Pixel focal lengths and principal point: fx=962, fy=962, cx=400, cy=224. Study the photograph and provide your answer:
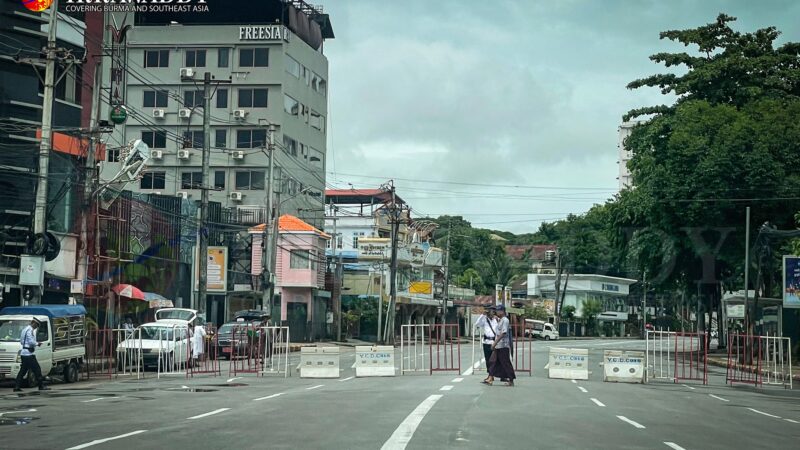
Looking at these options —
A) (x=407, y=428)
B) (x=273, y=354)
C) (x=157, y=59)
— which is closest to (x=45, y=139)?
(x=273, y=354)

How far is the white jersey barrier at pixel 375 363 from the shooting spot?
98.3ft

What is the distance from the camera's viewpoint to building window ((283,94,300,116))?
7612 cm

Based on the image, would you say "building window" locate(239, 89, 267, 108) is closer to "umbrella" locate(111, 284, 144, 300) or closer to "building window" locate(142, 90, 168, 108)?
"building window" locate(142, 90, 168, 108)

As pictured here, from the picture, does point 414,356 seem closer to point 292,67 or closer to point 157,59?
point 292,67

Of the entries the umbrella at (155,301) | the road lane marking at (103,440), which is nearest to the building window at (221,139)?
the umbrella at (155,301)

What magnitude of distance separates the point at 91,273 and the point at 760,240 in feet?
91.4

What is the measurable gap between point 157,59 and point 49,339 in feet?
177

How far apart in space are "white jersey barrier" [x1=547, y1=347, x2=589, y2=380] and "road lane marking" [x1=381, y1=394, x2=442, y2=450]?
38.8 feet

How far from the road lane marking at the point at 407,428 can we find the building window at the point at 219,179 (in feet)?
196

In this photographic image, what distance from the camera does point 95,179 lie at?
33219 millimetres

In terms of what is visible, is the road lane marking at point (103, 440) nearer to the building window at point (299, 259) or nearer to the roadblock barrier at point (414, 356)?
the roadblock barrier at point (414, 356)

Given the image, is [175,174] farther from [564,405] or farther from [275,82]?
[564,405]

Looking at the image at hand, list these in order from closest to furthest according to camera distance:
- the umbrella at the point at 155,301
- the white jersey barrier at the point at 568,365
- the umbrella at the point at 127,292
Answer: the white jersey barrier at the point at 568,365 → the umbrella at the point at 127,292 → the umbrella at the point at 155,301

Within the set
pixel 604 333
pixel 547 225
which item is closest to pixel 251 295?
pixel 604 333
